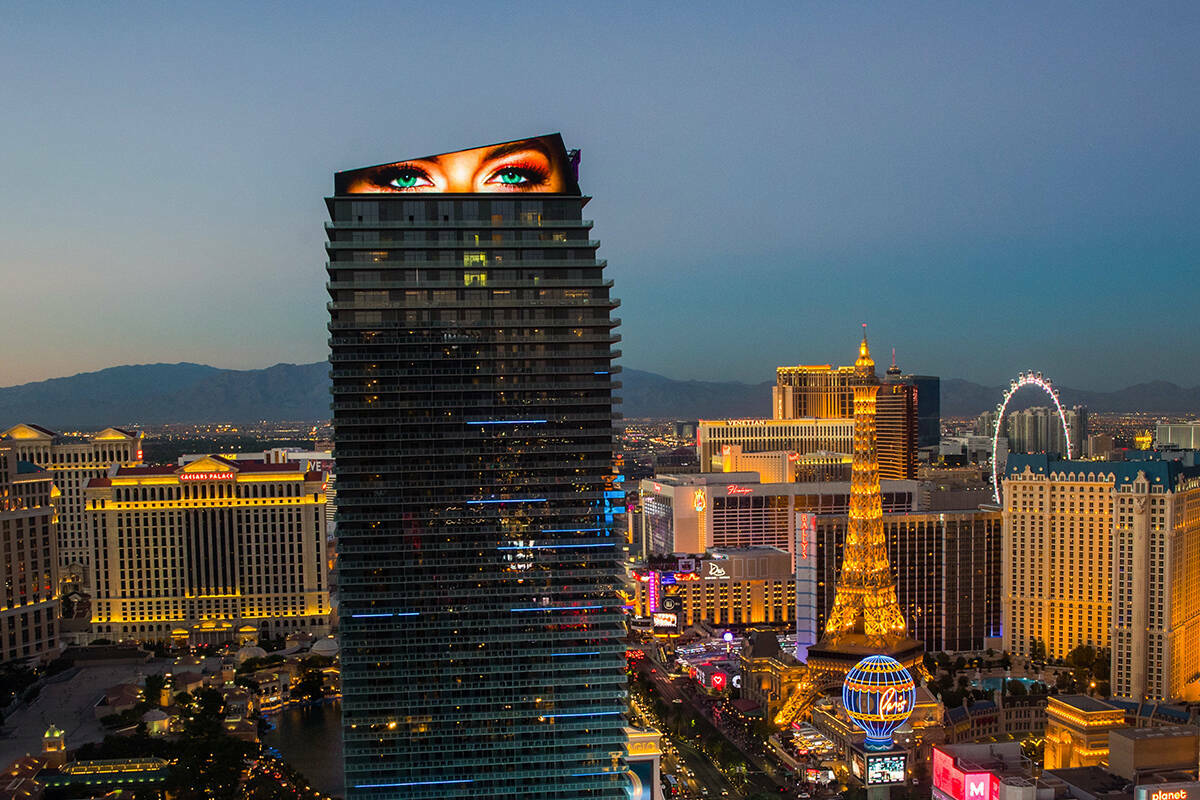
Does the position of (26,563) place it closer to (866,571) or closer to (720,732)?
(720,732)

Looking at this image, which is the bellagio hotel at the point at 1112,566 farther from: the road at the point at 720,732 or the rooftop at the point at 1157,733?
the road at the point at 720,732

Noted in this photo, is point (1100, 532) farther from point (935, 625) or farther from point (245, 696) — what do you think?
point (245, 696)

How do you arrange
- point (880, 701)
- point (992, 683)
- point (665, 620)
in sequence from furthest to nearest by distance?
1. point (665, 620)
2. point (992, 683)
3. point (880, 701)

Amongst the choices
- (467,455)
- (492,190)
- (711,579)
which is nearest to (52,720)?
(467,455)

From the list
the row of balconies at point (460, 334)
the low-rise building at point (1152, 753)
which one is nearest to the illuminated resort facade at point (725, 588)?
the low-rise building at point (1152, 753)

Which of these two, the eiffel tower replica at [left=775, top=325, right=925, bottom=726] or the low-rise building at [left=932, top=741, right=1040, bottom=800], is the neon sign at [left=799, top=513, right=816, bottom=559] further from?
the low-rise building at [left=932, top=741, right=1040, bottom=800]

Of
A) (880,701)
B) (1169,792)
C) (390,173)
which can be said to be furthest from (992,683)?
(390,173)

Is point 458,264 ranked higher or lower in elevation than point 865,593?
higher
